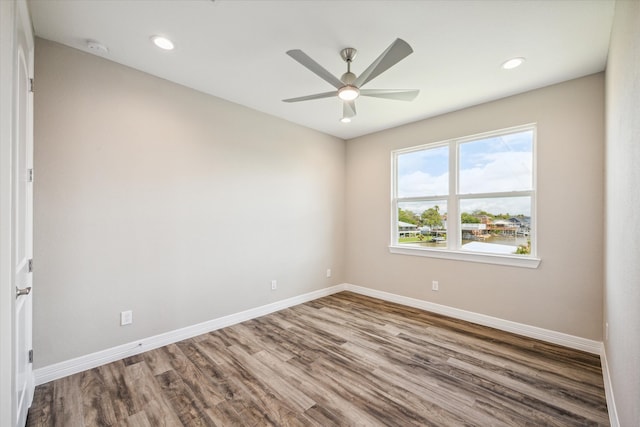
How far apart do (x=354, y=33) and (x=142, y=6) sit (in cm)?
150

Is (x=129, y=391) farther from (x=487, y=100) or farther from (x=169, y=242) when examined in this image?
(x=487, y=100)

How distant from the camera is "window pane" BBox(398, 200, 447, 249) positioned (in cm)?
383

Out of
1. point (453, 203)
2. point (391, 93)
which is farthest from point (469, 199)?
point (391, 93)

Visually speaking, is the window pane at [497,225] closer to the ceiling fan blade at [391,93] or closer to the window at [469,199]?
the window at [469,199]

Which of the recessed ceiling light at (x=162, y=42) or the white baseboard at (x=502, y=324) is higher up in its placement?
the recessed ceiling light at (x=162, y=42)

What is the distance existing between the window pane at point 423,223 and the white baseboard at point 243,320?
0.86 m

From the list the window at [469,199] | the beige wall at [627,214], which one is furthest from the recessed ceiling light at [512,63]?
the window at [469,199]

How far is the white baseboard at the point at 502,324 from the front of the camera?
270 centimetres

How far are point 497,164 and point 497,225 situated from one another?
75 centimetres

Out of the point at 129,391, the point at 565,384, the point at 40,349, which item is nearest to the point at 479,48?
the point at 565,384

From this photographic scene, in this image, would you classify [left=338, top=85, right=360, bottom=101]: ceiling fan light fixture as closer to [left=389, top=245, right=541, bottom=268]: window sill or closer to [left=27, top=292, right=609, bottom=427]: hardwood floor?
[left=27, top=292, right=609, bottom=427]: hardwood floor

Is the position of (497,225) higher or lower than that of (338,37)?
lower

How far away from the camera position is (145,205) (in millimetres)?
2676

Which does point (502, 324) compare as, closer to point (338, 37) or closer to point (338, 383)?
point (338, 383)
